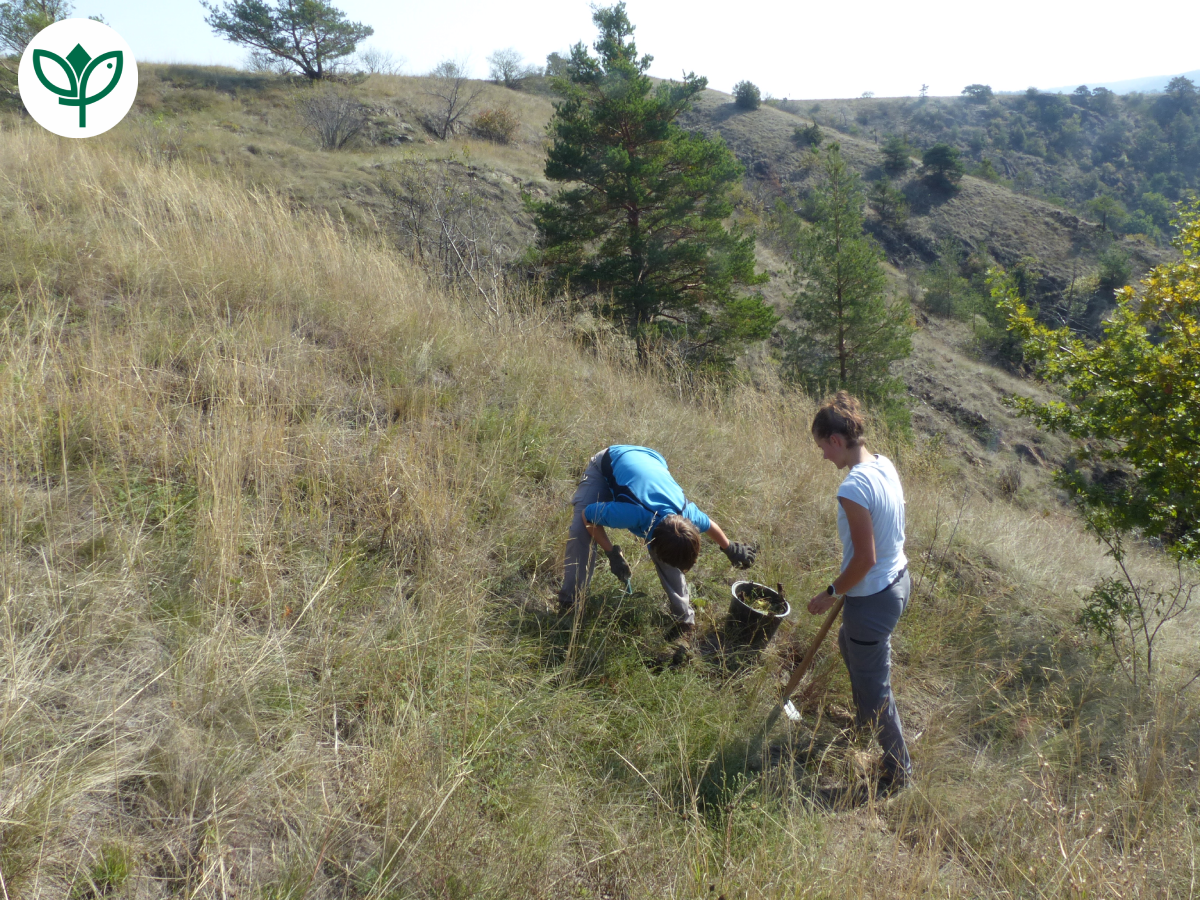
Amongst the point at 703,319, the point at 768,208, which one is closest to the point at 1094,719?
the point at 703,319

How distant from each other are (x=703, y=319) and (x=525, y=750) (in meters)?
10.7

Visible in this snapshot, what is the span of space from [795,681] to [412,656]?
1.78 m

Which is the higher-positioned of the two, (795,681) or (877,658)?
(877,658)

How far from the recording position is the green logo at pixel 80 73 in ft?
17.8

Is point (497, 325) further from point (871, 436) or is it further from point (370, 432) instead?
point (871, 436)

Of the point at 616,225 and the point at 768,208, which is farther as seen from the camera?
the point at 768,208

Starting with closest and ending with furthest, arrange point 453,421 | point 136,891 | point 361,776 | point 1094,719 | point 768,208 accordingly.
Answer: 1. point 136,891
2. point 361,776
3. point 1094,719
4. point 453,421
5. point 768,208

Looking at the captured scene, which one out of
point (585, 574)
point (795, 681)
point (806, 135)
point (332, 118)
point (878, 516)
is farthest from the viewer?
point (806, 135)

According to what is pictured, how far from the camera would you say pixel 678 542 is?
2.94 metres

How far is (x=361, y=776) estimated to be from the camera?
84.5 inches

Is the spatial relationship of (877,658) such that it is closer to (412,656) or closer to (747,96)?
(412,656)

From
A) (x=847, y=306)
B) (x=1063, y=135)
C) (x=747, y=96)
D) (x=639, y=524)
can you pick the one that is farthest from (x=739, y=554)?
(x=1063, y=135)

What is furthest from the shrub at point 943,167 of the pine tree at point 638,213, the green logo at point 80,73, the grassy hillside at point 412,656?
the green logo at point 80,73

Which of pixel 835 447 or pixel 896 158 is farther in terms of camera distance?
pixel 896 158
